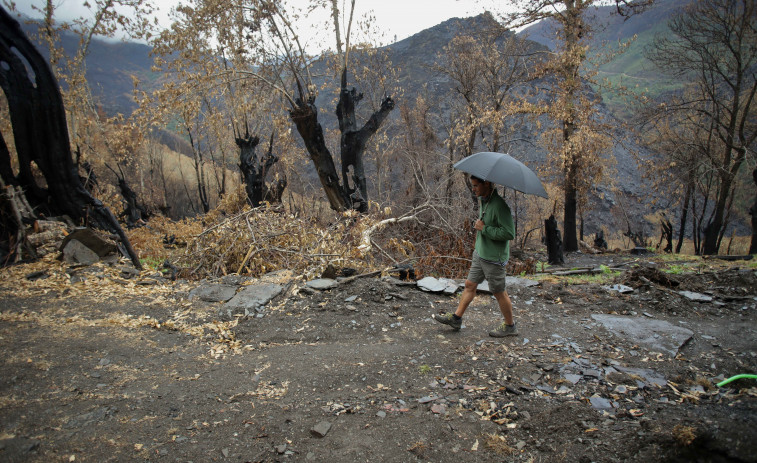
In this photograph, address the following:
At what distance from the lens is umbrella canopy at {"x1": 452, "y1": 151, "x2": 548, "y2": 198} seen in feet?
12.4

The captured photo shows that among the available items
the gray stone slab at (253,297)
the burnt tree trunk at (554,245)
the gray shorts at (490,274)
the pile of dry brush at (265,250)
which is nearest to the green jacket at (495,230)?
the gray shorts at (490,274)

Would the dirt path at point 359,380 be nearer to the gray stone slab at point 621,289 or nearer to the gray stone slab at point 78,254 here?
the gray stone slab at point 621,289

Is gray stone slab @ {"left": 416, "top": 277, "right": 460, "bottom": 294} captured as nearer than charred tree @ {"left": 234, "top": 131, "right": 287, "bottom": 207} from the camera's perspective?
Yes

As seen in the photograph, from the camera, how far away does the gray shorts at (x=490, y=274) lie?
424 cm

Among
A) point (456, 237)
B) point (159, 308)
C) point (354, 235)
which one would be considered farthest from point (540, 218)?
point (159, 308)

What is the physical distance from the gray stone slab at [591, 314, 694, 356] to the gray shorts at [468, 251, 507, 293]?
1.65m

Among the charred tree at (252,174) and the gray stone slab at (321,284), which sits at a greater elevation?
the charred tree at (252,174)

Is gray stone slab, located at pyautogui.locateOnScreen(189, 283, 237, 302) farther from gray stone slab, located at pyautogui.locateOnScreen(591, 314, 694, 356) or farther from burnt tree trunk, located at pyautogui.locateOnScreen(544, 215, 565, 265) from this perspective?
burnt tree trunk, located at pyautogui.locateOnScreen(544, 215, 565, 265)

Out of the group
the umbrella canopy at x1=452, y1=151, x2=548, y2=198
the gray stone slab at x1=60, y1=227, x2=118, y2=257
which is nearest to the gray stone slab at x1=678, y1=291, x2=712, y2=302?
the umbrella canopy at x1=452, y1=151, x2=548, y2=198

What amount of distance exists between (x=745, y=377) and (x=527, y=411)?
196 cm

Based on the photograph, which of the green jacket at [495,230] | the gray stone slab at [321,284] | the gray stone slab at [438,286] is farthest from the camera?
the gray stone slab at [438,286]

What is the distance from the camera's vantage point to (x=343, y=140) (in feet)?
42.0

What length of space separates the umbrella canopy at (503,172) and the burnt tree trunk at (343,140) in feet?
26.1

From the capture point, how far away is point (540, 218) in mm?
27922
